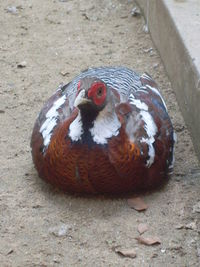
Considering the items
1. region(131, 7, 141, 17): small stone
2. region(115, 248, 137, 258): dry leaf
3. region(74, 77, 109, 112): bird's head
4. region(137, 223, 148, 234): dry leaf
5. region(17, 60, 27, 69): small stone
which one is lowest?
region(17, 60, 27, 69): small stone

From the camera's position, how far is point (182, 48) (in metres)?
5.96

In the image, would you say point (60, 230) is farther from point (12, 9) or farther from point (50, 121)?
point (12, 9)

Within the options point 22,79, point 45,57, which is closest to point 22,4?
point 45,57

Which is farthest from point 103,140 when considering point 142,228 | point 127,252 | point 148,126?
point 127,252

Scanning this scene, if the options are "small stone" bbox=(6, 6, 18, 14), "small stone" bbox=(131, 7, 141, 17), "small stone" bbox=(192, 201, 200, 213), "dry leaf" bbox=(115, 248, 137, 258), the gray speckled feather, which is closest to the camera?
"dry leaf" bbox=(115, 248, 137, 258)

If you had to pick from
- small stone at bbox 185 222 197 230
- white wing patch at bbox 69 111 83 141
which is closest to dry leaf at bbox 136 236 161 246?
small stone at bbox 185 222 197 230

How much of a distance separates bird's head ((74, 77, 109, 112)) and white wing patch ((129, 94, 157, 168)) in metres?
0.35

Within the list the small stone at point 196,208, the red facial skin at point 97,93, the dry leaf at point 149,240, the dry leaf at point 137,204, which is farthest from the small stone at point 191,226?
the red facial skin at point 97,93

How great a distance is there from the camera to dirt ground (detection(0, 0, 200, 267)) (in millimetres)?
4473

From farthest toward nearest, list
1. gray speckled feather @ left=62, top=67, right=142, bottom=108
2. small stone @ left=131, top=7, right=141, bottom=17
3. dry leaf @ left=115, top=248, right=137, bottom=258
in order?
1. small stone @ left=131, top=7, right=141, bottom=17
2. gray speckled feather @ left=62, top=67, right=142, bottom=108
3. dry leaf @ left=115, top=248, right=137, bottom=258

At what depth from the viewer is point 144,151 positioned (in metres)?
4.78

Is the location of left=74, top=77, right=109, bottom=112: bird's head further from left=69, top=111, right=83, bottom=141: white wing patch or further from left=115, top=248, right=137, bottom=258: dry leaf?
left=115, top=248, right=137, bottom=258: dry leaf

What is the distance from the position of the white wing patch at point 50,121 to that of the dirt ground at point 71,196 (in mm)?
434

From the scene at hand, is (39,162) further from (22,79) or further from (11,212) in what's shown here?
(22,79)
